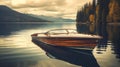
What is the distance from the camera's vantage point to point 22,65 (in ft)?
74.4

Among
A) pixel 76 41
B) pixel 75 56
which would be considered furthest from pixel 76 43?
pixel 75 56

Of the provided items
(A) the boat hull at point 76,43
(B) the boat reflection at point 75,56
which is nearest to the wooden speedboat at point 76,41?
(A) the boat hull at point 76,43

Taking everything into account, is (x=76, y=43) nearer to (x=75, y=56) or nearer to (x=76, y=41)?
(x=76, y=41)

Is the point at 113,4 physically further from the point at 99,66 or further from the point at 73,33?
the point at 99,66

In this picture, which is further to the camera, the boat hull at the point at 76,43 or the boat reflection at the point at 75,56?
the boat hull at the point at 76,43

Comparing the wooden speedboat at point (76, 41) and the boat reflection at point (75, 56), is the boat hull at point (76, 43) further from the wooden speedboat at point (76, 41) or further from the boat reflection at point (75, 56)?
the boat reflection at point (75, 56)

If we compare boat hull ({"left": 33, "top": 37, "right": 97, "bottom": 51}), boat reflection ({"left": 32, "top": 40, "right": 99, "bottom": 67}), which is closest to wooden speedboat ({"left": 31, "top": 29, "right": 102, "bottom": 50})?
boat hull ({"left": 33, "top": 37, "right": 97, "bottom": 51})

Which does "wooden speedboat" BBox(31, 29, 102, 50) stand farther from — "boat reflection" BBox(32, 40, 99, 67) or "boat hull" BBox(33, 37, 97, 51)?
"boat reflection" BBox(32, 40, 99, 67)

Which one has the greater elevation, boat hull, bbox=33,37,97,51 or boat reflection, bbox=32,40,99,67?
boat hull, bbox=33,37,97,51

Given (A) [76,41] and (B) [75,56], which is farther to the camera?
(A) [76,41]

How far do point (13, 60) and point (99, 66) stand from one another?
325 inches

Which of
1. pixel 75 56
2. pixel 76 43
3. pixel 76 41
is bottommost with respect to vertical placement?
pixel 75 56

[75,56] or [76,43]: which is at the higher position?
[76,43]

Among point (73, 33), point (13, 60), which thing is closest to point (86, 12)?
point (73, 33)
